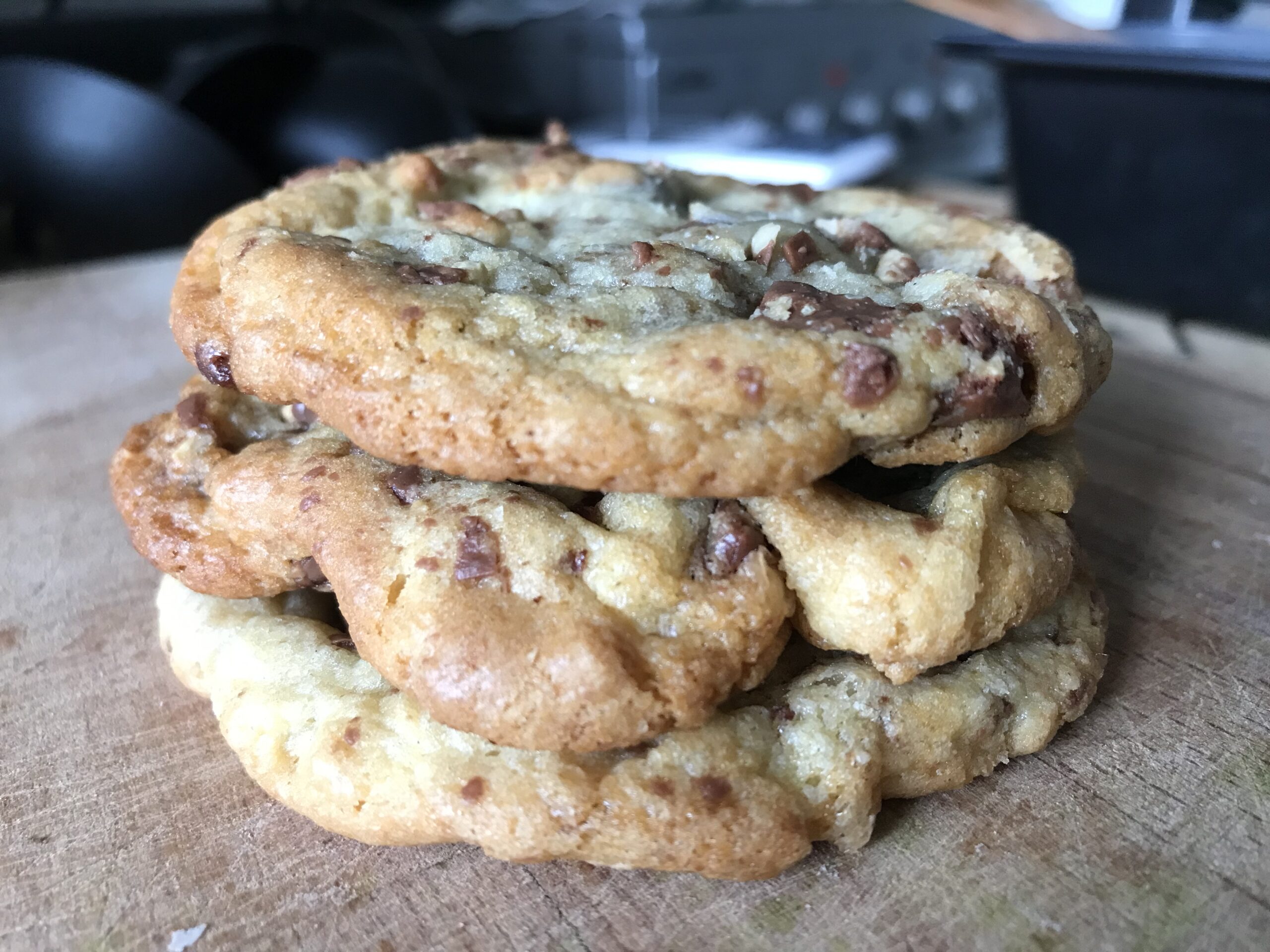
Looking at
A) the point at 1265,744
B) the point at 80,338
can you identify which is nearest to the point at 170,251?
the point at 80,338

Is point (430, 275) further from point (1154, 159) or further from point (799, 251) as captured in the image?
point (1154, 159)

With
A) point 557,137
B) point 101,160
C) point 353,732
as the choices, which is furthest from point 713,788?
point 101,160

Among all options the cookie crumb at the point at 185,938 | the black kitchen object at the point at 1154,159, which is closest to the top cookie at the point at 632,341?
the cookie crumb at the point at 185,938

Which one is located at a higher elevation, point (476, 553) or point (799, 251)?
point (799, 251)

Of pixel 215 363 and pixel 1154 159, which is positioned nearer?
pixel 215 363

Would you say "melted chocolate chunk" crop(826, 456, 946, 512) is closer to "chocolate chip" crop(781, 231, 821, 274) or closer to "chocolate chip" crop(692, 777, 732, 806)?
"chocolate chip" crop(781, 231, 821, 274)

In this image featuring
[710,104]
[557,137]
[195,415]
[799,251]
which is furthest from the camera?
[710,104]
